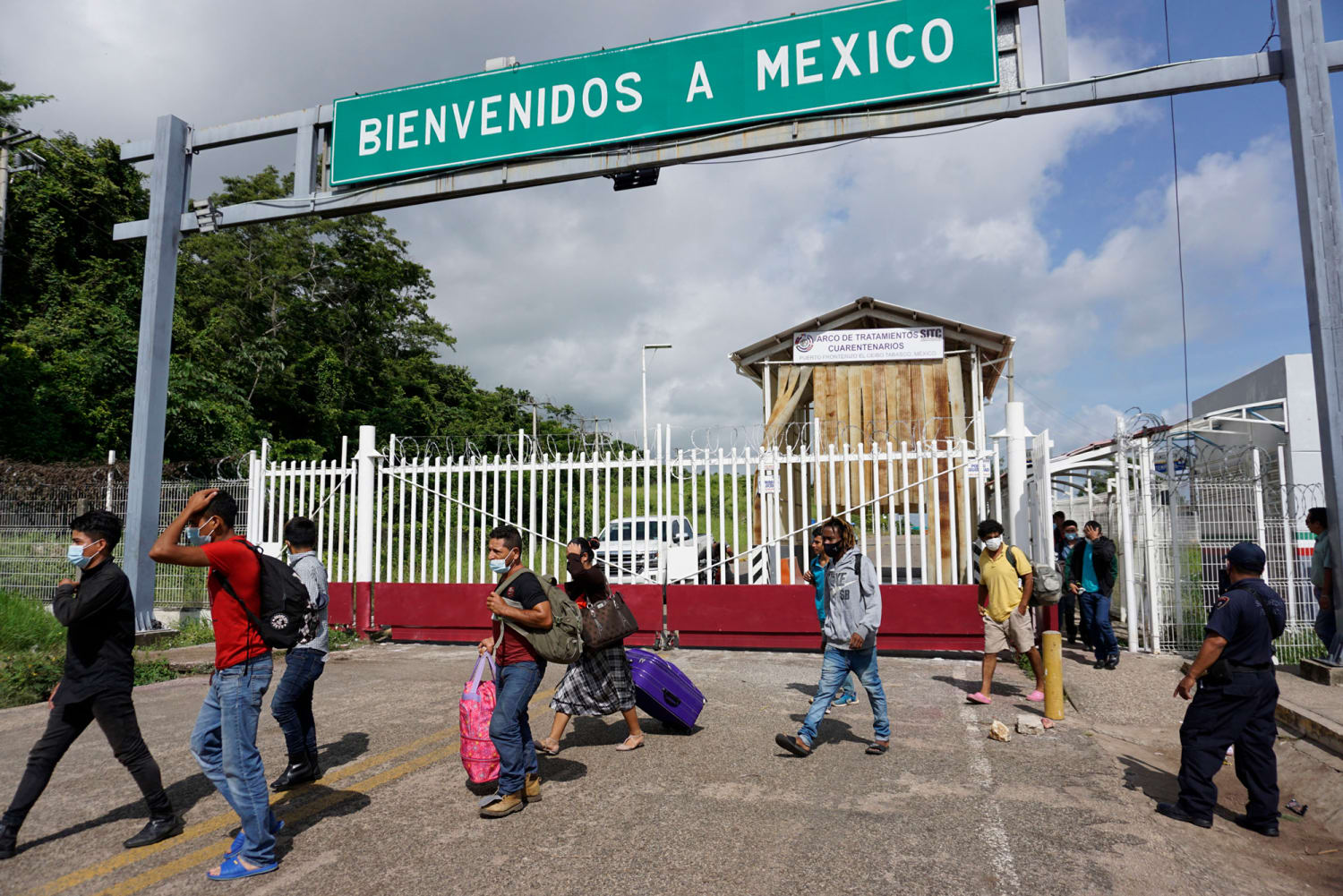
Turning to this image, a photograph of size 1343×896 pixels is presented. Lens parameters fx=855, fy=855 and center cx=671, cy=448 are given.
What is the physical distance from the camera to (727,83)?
8.24 meters

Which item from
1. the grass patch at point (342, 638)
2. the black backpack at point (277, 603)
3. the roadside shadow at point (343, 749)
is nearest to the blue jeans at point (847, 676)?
the roadside shadow at point (343, 749)

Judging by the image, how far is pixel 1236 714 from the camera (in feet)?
15.2

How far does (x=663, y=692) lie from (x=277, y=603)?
2.97 m

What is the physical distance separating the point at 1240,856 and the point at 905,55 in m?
6.69

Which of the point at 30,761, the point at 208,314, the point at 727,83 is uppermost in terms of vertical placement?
the point at 208,314

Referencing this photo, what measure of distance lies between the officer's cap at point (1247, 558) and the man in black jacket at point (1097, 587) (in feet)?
A: 14.2

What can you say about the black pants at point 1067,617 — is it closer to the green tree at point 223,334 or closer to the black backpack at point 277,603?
the black backpack at point 277,603

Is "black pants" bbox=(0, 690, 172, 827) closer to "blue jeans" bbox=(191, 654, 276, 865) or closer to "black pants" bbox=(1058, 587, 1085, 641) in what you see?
"blue jeans" bbox=(191, 654, 276, 865)

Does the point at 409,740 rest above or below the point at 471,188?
below

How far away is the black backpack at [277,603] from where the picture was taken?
3.99 metres

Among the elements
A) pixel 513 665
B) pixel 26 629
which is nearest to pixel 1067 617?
pixel 513 665

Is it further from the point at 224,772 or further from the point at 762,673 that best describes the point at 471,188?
the point at 224,772

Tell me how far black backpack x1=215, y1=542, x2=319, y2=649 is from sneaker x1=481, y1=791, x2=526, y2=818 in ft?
4.38

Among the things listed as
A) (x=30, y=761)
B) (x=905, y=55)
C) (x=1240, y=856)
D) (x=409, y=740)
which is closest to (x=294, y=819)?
(x=30, y=761)
